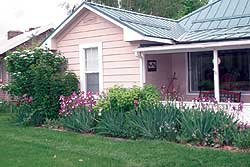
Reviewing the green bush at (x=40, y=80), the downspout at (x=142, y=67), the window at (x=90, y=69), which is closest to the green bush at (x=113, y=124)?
the downspout at (x=142, y=67)

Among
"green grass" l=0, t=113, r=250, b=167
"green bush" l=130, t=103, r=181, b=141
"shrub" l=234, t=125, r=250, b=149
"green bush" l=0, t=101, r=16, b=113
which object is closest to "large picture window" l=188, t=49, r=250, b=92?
"green bush" l=130, t=103, r=181, b=141

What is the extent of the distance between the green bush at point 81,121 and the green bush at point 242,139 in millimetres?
4456

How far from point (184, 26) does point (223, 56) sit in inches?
79.8

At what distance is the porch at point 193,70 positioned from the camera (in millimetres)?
13219

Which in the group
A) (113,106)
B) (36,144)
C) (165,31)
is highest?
(165,31)

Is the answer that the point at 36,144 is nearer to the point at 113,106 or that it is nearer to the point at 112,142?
the point at 112,142

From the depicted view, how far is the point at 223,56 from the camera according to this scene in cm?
1420

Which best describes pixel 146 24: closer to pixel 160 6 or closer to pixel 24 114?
pixel 24 114

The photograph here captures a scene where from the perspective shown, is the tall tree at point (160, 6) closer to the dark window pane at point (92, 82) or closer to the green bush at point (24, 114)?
the dark window pane at point (92, 82)

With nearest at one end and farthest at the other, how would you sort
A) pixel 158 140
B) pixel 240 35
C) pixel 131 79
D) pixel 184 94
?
pixel 158 140, pixel 240 35, pixel 131 79, pixel 184 94

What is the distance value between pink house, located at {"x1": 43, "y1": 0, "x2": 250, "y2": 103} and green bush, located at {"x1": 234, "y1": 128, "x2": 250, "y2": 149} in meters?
3.55

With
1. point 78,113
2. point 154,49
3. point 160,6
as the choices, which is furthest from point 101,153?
point 160,6

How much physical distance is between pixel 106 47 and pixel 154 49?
2197 millimetres

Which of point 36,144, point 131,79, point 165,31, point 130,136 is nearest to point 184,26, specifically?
point 165,31
